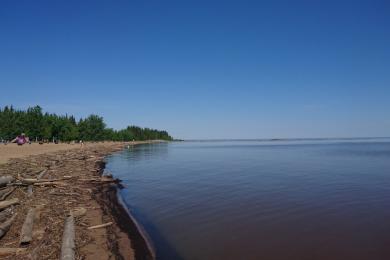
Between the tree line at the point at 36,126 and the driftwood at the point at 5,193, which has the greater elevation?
the tree line at the point at 36,126

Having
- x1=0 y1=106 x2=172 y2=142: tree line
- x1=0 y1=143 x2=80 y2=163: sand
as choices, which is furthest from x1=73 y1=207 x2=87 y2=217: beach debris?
x1=0 y1=106 x2=172 y2=142: tree line

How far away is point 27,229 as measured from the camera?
34.6 ft

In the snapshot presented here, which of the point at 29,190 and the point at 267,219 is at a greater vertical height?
the point at 29,190

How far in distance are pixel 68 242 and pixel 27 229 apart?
208 centimetres

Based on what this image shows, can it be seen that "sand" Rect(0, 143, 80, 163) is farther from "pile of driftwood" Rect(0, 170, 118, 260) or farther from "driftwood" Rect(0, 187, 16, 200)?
"driftwood" Rect(0, 187, 16, 200)

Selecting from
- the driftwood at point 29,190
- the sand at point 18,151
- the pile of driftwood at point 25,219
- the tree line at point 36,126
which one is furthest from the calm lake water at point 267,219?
the tree line at point 36,126

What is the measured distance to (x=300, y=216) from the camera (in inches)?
570

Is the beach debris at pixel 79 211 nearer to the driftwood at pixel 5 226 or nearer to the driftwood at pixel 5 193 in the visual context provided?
the driftwood at pixel 5 226

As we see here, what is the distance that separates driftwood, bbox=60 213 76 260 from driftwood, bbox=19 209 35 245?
111cm

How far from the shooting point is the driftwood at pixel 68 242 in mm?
8712

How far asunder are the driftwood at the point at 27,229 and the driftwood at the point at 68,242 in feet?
3.65

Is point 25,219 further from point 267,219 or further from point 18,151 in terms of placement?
point 18,151

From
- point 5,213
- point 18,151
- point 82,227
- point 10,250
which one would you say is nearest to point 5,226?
point 10,250

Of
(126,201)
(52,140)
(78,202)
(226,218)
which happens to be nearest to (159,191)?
(126,201)
